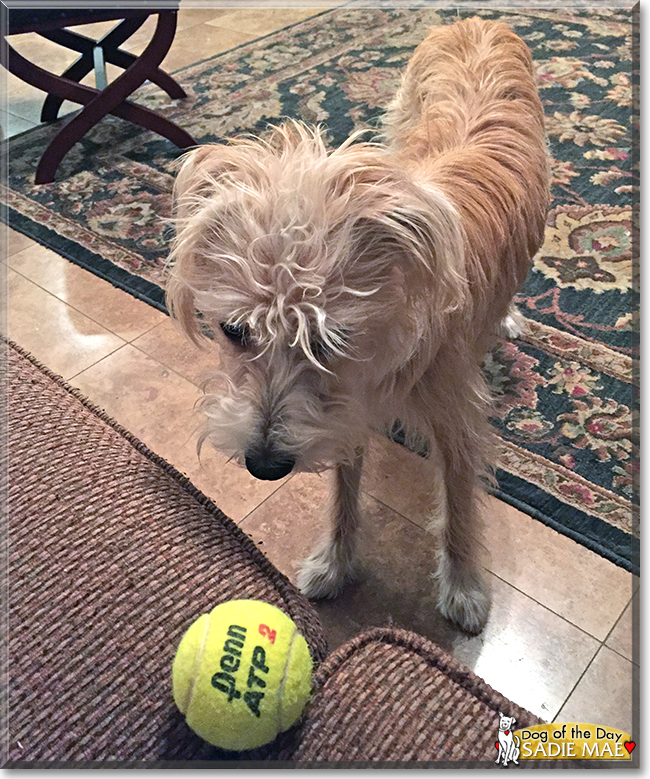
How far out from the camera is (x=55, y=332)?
7.67ft

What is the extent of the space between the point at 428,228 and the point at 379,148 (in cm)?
26

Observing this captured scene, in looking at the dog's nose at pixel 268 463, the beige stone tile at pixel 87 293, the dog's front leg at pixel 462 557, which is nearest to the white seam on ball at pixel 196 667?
the dog's nose at pixel 268 463

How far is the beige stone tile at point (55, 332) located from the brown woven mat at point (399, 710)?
168 centimetres

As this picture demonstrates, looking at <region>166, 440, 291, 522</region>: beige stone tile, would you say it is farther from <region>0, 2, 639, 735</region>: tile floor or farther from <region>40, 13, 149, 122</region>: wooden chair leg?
<region>40, 13, 149, 122</region>: wooden chair leg

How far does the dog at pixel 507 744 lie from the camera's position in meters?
0.80

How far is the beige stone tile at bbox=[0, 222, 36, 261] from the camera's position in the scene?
270cm

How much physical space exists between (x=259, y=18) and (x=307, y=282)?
4.77 metres

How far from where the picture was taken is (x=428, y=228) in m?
1.05

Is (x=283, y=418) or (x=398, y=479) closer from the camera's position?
(x=283, y=418)

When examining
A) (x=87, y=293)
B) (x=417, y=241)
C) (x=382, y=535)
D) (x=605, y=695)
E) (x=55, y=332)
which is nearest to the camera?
(x=417, y=241)

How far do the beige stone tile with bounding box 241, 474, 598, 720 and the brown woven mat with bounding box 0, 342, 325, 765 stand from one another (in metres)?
0.54

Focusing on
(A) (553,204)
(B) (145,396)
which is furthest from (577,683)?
(A) (553,204)

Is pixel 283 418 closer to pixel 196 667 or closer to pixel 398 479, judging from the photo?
pixel 196 667

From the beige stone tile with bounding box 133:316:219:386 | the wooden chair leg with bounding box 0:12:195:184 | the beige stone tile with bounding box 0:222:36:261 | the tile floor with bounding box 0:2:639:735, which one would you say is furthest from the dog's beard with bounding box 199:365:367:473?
the wooden chair leg with bounding box 0:12:195:184
